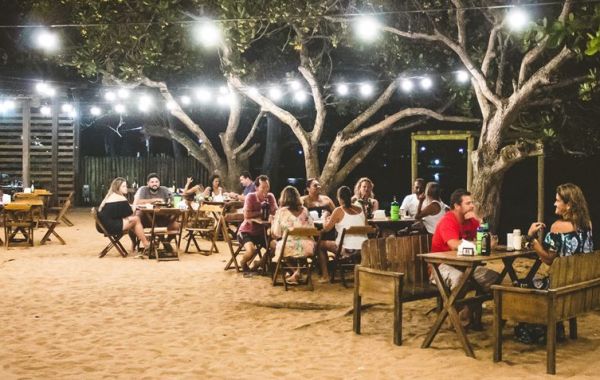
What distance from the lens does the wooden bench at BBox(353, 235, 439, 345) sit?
565 cm

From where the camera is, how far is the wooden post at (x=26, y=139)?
19.3 meters

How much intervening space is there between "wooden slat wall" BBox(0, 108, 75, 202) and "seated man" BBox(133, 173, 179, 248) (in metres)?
9.39

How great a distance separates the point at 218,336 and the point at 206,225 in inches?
315

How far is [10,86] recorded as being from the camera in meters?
18.9

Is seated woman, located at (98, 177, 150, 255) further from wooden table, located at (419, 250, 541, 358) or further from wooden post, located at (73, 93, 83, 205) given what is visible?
wooden post, located at (73, 93, 83, 205)

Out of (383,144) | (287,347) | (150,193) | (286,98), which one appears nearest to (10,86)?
(286,98)

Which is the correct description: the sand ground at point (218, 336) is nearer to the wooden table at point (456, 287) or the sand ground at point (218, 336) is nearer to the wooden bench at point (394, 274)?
the wooden table at point (456, 287)

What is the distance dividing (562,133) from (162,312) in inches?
323

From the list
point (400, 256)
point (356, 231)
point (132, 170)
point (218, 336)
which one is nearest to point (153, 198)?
point (356, 231)

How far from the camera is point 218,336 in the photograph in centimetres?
598

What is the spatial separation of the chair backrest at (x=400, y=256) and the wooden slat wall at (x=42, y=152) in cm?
1580

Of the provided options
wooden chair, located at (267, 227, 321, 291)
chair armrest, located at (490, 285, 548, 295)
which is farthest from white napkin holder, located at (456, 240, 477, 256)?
wooden chair, located at (267, 227, 321, 291)

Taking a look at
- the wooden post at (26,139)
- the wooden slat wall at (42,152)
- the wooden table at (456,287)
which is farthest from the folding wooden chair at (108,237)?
the wooden slat wall at (42,152)

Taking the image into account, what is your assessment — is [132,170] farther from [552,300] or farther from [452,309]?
[552,300]
